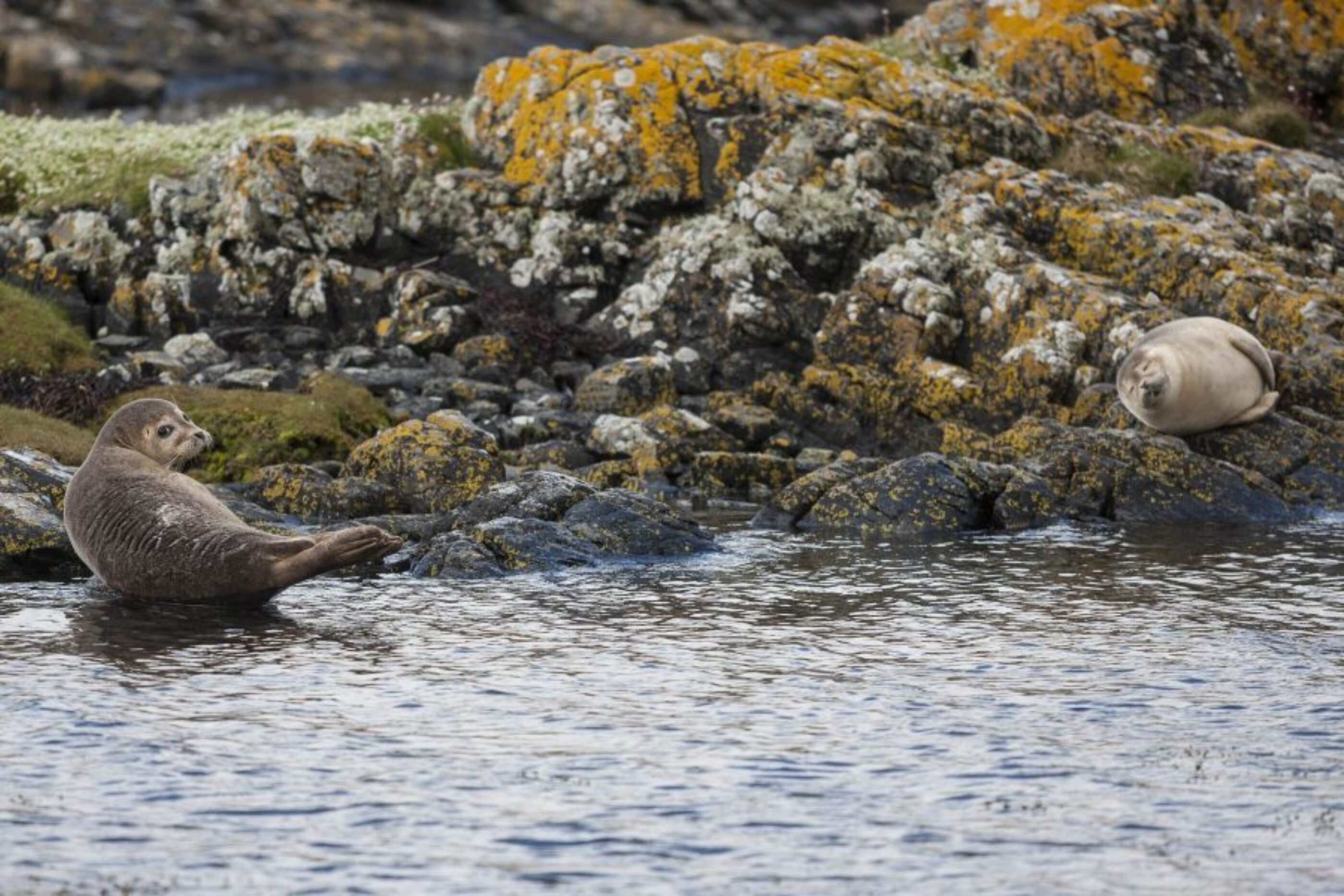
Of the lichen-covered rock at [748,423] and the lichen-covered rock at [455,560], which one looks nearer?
the lichen-covered rock at [455,560]

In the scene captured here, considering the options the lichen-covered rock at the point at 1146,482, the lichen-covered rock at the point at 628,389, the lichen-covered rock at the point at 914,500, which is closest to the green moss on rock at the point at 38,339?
the lichen-covered rock at the point at 628,389

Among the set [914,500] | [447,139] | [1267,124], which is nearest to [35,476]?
[914,500]

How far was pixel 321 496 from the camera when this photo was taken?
19281mm

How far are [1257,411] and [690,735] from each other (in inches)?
490

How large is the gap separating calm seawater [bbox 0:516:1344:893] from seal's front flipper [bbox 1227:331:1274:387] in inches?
222

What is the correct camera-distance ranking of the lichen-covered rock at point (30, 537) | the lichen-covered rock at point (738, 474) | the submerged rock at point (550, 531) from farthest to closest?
the lichen-covered rock at point (738, 474) < the submerged rock at point (550, 531) < the lichen-covered rock at point (30, 537)

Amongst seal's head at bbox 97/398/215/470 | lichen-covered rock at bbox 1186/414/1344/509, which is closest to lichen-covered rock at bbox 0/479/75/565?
seal's head at bbox 97/398/215/470

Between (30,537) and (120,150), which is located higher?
(120,150)

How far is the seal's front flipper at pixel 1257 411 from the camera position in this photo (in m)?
21.3

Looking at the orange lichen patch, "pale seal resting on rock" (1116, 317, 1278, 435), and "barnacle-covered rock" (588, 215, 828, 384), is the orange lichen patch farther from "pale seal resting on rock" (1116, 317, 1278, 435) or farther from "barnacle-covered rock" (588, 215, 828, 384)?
"pale seal resting on rock" (1116, 317, 1278, 435)

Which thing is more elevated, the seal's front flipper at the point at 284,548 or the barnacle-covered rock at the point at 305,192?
the barnacle-covered rock at the point at 305,192

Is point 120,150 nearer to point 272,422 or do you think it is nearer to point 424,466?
point 272,422

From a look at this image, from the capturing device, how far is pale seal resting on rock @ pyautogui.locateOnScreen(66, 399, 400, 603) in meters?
14.6

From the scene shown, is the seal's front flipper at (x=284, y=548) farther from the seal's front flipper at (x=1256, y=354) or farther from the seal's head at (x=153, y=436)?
the seal's front flipper at (x=1256, y=354)
